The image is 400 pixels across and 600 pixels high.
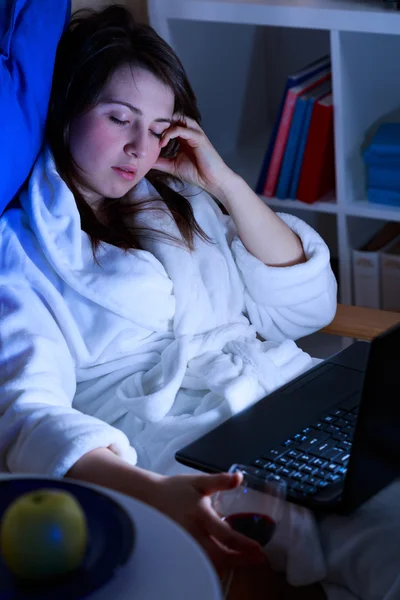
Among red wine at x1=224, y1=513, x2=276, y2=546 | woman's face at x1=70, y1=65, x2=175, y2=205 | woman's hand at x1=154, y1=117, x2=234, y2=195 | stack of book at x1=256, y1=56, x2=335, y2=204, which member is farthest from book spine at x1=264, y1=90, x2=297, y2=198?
red wine at x1=224, y1=513, x2=276, y2=546

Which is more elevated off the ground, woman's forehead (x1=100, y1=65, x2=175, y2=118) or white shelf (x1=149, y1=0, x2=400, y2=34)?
white shelf (x1=149, y1=0, x2=400, y2=34)

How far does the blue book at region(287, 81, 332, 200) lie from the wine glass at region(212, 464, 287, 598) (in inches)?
56.4

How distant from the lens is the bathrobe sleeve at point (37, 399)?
1.30m

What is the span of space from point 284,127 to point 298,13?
1.00 ft

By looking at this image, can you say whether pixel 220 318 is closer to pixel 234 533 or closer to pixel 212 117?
pixel 234 533

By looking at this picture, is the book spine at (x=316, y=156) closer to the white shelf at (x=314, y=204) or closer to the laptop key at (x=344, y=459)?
the white shelf at (x=314, y=204)

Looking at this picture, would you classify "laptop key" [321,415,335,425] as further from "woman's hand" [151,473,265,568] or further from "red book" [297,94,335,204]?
"red book" [297,94,335,204]

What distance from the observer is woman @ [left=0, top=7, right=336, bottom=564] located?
1502 millimetres

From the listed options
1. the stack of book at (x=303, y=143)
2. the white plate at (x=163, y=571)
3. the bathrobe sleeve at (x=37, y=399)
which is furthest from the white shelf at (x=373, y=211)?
the white plate at (x=163, y=571)

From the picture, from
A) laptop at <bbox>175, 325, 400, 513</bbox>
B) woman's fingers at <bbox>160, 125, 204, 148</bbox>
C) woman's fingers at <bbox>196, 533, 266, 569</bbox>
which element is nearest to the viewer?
woman's fingers at <bbox>196, 533, 266, 569</bbox>

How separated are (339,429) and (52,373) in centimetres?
45

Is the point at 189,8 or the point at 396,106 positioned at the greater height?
the point at 189,8

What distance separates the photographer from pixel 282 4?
2232 millimetres

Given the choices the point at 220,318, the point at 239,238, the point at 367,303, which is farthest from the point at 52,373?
the point at 367,303
